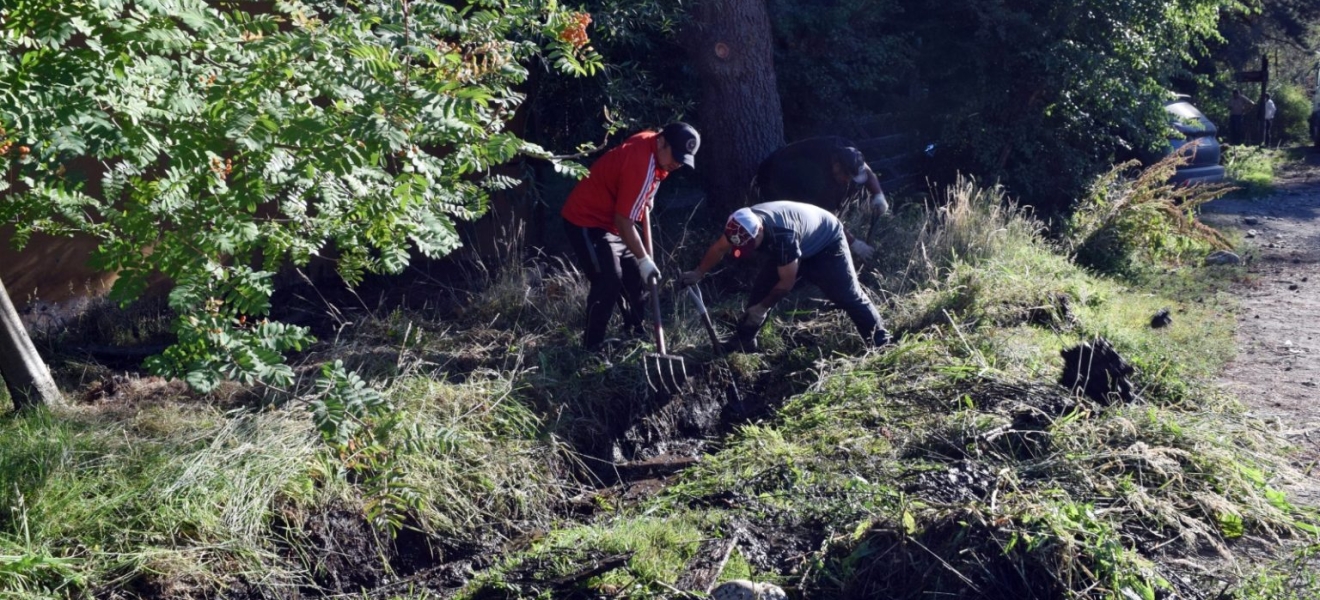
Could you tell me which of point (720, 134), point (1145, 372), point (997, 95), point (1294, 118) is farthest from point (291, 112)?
point (1294, 118)

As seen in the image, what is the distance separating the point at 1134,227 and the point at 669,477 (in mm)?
6211

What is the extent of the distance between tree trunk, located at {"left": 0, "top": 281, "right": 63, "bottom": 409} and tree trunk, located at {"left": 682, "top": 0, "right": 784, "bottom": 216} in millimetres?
5335

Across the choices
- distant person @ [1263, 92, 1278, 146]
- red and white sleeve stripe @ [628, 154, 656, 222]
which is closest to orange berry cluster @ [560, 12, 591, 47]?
red and white sleeve stripe @ [628, 154, 656, 222]

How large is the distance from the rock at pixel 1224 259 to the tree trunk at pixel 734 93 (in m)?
4.54

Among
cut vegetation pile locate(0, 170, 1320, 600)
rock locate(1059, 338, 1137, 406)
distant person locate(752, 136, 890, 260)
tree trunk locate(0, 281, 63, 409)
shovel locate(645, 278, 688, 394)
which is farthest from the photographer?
distant person locate(752, 136, 890, 260)

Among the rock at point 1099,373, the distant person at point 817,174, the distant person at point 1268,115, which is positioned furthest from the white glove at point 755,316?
the distant person at point 1268,115

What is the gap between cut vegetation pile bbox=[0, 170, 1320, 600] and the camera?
4.38 metres

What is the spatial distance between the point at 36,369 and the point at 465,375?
216 centimetres

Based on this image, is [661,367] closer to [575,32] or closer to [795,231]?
[795,231]

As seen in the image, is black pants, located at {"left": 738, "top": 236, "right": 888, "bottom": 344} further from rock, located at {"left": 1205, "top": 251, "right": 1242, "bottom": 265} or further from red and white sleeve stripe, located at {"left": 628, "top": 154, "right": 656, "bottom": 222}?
rock, located at {"left": 1205, "top": 251, "right": 1242, "bottom": 265}

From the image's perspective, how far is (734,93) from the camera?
9.02 m

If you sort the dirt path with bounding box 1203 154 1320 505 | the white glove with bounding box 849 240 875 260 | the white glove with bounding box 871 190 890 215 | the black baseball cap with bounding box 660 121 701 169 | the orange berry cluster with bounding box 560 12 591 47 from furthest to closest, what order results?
the white glove with bounding box 871 190 890 215
the white glove with bounding box 849 240 875 260
the black baseball cap with bounding box 660 121 701 169
the dirt path with bounding box 1203 154 1320 505
the orange berry cluster with bounding box 560 12 591 47

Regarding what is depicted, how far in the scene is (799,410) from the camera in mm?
6430

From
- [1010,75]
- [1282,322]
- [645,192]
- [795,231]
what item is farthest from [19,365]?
[1010,75]
